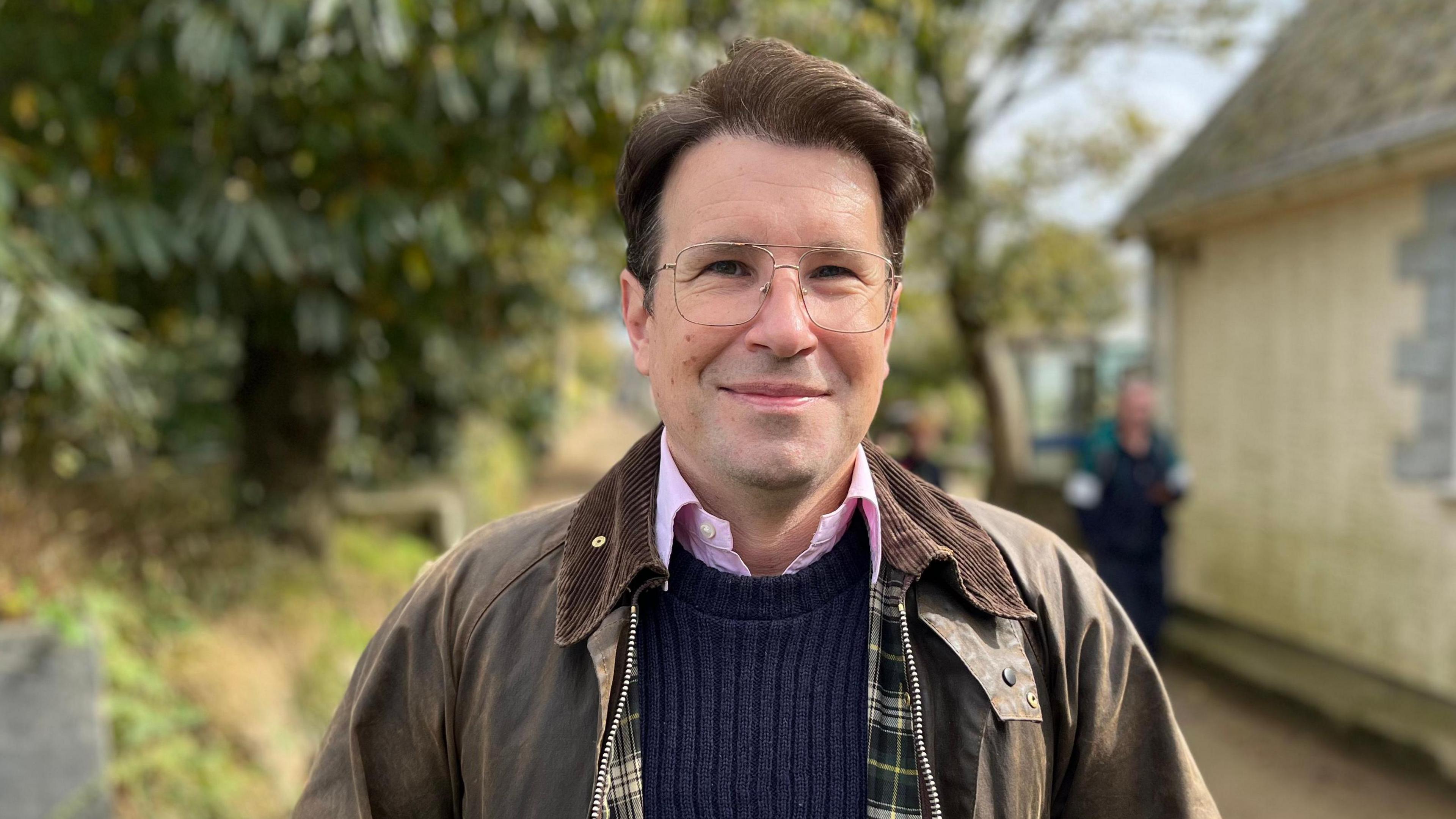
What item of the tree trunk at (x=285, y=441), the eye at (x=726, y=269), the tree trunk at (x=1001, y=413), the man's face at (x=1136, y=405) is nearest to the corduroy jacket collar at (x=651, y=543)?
the eye at (x=726, y=269)

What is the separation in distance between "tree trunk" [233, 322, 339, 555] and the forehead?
5881 mm

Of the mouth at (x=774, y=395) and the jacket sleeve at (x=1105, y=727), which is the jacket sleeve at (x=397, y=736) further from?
the jacket sleeve at (x=1105, y=727)

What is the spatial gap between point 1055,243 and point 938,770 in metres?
11.2

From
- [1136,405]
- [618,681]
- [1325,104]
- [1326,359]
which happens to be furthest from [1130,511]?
[618,681]

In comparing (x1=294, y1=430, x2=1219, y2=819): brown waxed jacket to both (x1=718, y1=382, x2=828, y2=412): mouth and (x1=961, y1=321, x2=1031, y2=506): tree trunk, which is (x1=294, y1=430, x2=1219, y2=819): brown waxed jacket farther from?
(x1=961, y1=321, x2=1031, y2=506): tree trunk

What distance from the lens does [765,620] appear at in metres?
1.69

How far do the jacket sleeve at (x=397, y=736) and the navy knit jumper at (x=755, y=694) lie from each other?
31cm

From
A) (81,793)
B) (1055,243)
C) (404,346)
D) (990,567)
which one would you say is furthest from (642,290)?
(1055,243)

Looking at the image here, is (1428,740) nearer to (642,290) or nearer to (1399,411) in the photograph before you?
(1399,411)

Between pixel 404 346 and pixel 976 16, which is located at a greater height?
pixel 976 16

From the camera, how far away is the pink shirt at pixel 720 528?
1.72 meters

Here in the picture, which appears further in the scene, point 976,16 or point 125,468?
point 976,16

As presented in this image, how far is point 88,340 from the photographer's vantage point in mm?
3744

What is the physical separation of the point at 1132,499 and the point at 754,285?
5374mm
